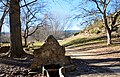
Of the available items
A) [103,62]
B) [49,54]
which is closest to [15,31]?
[49,54]

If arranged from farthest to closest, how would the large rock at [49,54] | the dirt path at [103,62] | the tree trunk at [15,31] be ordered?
the tree trunk at [15,31]
the large rock at [49,54]
the dirt path at [103,62]

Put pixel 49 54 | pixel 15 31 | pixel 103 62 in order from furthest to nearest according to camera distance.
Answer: pixel 15 31
pixel 103 62
pixel 49 54

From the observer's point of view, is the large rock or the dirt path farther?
the large rock

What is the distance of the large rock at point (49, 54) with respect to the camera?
1218 cm

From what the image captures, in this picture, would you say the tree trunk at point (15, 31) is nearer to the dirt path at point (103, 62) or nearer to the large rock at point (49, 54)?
the dirt path at point (103, 62)

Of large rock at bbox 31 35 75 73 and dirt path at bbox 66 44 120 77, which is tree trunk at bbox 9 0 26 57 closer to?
dirt path at bbox 66 44 120 77

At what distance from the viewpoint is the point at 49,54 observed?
40.6 feet

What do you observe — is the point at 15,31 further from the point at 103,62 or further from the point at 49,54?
the point at 103,62

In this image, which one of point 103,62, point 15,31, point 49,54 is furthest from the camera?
point 15,31

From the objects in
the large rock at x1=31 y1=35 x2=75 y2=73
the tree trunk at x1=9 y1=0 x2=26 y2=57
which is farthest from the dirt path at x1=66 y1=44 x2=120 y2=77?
the tree trunk at x1=9 y1=0 x2=26 y2=57

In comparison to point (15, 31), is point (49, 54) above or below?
below

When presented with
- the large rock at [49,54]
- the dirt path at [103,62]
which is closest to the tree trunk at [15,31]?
the dirt path at [103,62]

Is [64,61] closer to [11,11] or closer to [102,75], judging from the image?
[102,75]

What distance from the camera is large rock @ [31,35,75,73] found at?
12.2 metres
